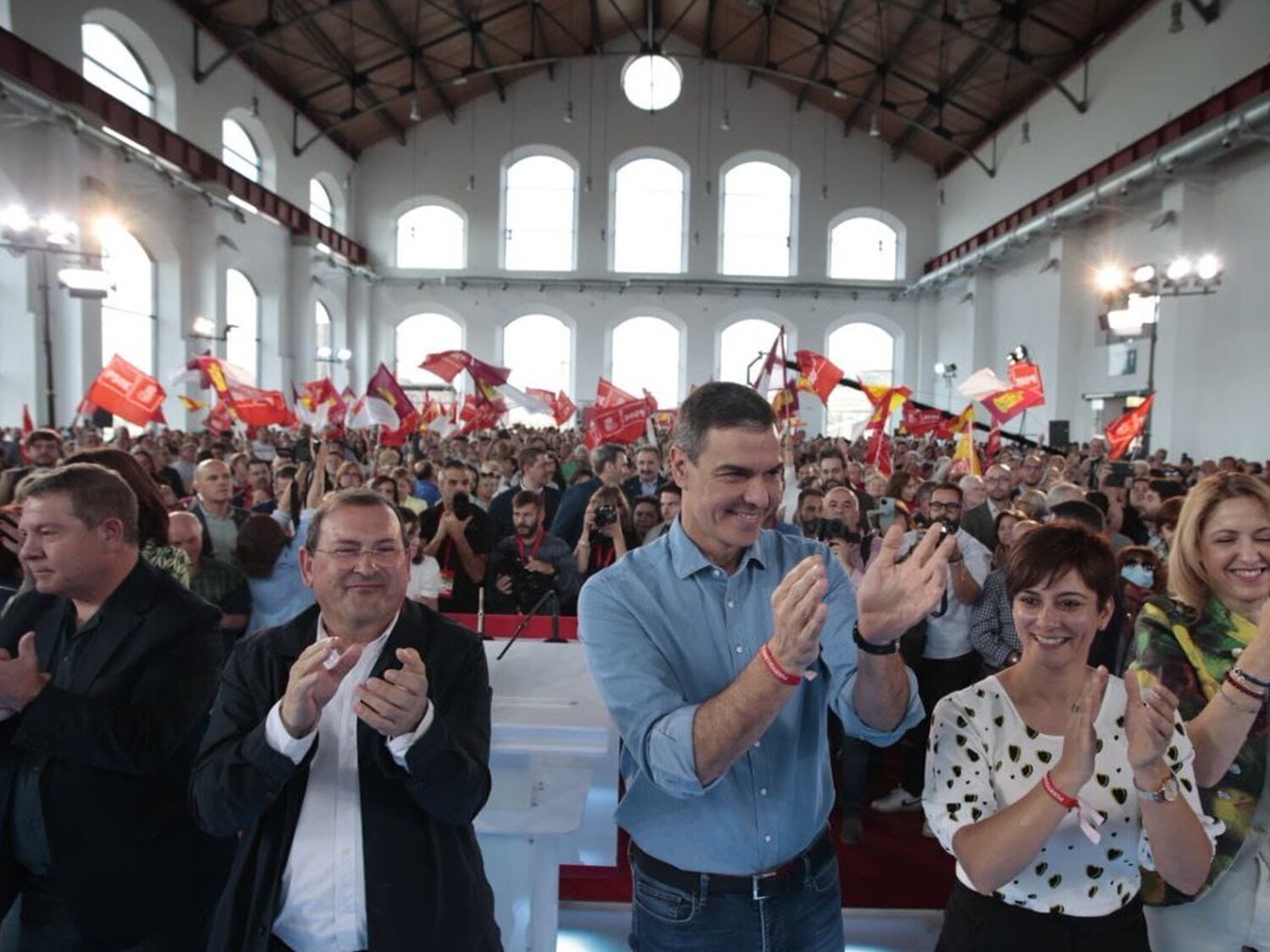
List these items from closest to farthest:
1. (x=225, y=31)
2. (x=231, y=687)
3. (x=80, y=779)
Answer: (x=231, y=687)
(x=80, y=779)
(x=225, y=31)

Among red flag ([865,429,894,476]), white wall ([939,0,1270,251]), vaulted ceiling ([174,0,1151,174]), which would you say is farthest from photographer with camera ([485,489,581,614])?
vaulted ceiling ([174,0,1151,174])

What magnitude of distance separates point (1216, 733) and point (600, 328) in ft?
92.8

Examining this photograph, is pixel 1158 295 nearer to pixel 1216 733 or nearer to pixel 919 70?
pixel 919 70

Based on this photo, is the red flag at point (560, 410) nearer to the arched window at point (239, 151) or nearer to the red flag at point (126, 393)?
the red flag at point (126, 393)

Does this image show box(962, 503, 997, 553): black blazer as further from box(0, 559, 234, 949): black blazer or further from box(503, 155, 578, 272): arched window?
box(503, 155, 578, 272): arched window

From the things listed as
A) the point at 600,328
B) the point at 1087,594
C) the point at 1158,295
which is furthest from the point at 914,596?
the point at 600,328

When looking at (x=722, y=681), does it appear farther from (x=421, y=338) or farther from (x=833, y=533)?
(x=421, y=338)

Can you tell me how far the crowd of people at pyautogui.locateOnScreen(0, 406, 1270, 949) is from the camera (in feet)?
5.63

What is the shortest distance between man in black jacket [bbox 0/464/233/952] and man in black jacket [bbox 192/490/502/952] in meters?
0.36

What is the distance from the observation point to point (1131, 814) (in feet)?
6.45

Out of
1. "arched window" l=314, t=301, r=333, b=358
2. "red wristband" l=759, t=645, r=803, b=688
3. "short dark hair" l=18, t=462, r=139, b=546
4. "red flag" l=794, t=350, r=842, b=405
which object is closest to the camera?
"red wristband" l=759, t=645, r=803, b=688

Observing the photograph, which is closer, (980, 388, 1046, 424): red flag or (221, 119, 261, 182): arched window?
(980, 388, 1046, 424): red flag

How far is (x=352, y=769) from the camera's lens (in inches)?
75.5

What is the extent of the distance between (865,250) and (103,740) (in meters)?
30.8
